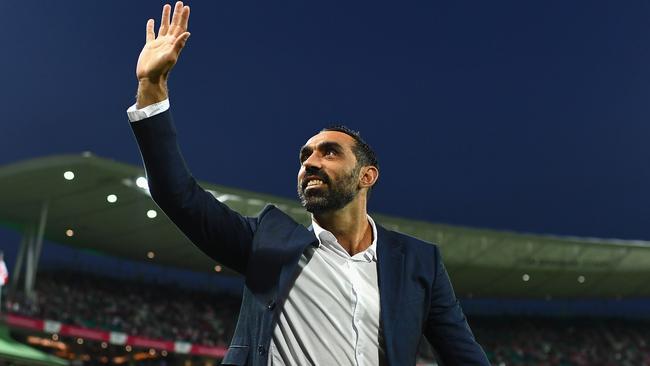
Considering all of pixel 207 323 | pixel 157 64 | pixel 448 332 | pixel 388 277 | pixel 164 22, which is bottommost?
pixel 207 323

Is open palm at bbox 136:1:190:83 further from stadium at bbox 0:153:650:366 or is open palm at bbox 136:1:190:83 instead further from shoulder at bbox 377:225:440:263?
stadium at bbox 0:153:650:366

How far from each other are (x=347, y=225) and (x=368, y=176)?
245 millimetres

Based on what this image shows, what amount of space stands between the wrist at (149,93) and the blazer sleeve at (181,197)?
0.06 m

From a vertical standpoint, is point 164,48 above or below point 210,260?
below

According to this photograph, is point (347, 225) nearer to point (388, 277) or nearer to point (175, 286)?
point (388, 277)

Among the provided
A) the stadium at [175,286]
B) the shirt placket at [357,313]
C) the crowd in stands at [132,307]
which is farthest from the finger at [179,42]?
the crowd in stands at [132,307]

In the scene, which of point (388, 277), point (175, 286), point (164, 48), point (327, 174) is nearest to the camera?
point (164, 48)

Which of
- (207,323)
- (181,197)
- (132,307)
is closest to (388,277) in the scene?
(181,197)

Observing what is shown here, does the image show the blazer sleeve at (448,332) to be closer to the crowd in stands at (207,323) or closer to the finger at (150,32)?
the finger at (150,32)

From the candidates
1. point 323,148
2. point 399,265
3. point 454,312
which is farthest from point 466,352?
point 323,148

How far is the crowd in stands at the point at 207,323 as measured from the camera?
3325 centimetres

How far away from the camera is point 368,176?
2.99 meters

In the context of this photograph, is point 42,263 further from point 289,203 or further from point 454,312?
point 454,312

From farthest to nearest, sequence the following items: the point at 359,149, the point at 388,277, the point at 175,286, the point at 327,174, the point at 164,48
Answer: the point at 175,286, the point at 359,149, the point at 327,174, the point at 388,277, the point at 164,48
